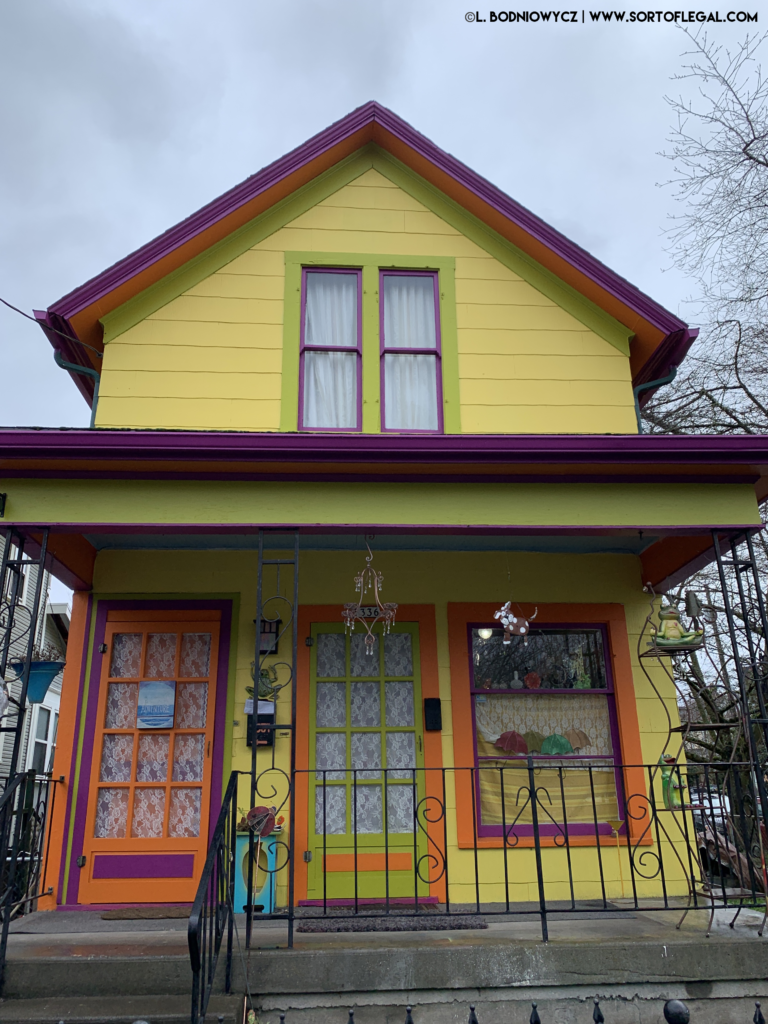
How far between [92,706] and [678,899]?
16.4 feet

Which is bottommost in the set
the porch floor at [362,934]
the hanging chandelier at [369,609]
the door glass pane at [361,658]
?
the porch floor at [362,934]

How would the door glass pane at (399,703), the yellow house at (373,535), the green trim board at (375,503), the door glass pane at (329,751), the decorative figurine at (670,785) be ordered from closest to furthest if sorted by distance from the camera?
the green trim board at (375,503), the yellow house at (373,535), the decorative figurine at (670,785), the door glass pane at (329,751), the door glass pane at (399,703)

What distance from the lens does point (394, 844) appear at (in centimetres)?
638

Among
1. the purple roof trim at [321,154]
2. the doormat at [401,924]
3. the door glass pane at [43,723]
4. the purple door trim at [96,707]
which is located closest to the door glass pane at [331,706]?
the purple door trim at [96,707]

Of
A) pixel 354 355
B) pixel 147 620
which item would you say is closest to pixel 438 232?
pixel 354 355

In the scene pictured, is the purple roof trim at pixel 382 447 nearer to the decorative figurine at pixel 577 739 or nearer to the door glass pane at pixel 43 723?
the decorative figurine at pixel 577 739

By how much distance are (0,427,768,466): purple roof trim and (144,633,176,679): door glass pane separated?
2091 millimetres

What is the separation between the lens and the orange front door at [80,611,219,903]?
621cm

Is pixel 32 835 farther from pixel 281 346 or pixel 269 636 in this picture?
pixel 281 346

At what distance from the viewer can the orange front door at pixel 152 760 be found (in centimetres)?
621

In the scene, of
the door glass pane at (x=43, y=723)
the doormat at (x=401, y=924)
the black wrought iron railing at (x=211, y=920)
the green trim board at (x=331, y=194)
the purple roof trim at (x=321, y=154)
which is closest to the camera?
the black wrought iron railing at (x=211, y=920)

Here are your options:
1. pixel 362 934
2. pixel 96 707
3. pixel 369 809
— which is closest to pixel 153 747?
pixel 96 707

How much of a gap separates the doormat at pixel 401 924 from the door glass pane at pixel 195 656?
2206mm

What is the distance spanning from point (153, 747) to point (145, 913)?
4.19 feet
